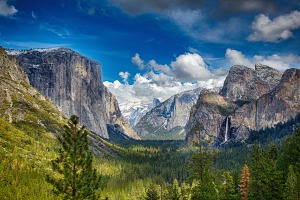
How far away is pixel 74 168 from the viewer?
39.9 meters

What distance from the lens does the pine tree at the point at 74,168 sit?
38.7 meters

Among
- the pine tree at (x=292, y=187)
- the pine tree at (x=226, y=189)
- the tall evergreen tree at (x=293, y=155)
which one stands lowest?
the pine tree at (x=226, y=189)

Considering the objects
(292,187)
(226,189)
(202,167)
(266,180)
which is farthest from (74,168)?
(226,189)

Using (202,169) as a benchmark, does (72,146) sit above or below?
above

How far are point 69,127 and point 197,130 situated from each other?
2111cm

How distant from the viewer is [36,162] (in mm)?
180125

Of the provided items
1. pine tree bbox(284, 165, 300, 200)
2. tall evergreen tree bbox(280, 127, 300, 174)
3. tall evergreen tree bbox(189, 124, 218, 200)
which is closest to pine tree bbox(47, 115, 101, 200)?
tall evergreen tree bbox(189, 124, 218, 200)

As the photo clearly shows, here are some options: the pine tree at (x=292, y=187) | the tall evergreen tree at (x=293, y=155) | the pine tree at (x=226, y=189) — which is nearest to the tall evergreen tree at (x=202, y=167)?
the pine tree at (x=292, y=187)

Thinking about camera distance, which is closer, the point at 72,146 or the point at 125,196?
the point at 72,146

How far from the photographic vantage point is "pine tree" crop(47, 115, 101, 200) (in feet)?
127

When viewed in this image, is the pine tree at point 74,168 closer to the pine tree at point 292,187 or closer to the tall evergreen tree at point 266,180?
the pine tree at point 292,187

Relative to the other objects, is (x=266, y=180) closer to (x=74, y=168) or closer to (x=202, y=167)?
(x=202, y=167)

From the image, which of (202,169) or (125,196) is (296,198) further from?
(125,196)

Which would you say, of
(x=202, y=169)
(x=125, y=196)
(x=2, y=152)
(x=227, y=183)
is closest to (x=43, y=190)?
(x=2, y=152)
